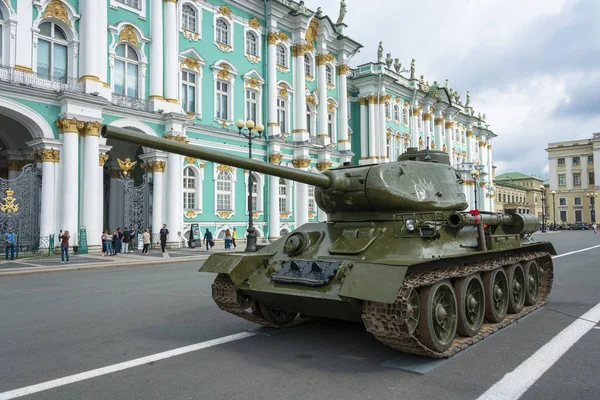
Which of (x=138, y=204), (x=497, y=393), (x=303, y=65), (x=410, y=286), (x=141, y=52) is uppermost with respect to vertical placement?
(x=303, y=65)

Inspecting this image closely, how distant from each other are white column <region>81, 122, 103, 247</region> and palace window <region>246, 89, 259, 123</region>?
33.4ft

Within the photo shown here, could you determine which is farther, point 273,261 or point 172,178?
point 172,178

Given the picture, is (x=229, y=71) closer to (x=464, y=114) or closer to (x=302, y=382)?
(x=302, y=382)

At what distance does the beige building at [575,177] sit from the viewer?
278 ft

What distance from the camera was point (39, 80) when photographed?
772 inches

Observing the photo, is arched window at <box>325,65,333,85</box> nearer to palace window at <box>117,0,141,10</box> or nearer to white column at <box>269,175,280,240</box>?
white column at <box>269,175,280,240</box>

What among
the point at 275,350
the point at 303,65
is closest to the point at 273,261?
the point at 275,350

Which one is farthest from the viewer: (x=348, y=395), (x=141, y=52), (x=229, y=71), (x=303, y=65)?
(x=303, y=65)

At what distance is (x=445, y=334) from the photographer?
18.7 feet

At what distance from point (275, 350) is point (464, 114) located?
56487mm

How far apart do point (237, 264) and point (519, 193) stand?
9328 cm

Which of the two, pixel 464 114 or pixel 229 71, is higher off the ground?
pixel 464 114

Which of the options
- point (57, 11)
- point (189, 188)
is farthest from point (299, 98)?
point (57, 11)

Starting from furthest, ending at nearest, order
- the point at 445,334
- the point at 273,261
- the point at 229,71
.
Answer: the point at 229,71 < the point at 273,261 < the point at 445,334
